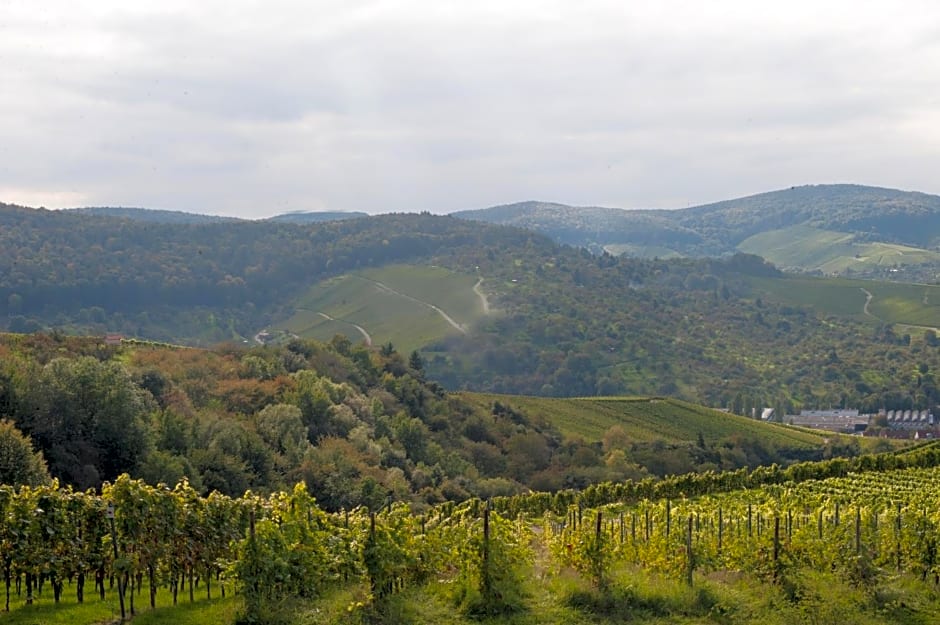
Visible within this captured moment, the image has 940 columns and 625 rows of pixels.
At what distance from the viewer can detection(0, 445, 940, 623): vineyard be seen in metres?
18.4

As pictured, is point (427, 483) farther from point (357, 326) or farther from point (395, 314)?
point (395, 314)

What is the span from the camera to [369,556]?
18.3m

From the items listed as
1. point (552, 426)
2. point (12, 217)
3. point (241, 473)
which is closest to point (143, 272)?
point (12, 217)

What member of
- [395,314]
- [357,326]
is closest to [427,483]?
[357,326]

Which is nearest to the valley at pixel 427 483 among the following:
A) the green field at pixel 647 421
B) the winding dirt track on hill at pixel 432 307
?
the green field at pixel 647 421

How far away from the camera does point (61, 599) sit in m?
19.2

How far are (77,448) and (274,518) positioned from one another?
26295 millimetres

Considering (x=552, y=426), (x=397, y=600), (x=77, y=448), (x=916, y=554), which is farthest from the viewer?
(x=552, y=426)

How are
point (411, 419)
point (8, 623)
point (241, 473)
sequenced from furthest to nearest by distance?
point (411, 419) < point (241, 473) < point (8, 623)

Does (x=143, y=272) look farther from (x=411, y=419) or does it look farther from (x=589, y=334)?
(x=411, y=419)

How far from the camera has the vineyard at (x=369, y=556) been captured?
18359mm

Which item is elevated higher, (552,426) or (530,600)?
(530,600)

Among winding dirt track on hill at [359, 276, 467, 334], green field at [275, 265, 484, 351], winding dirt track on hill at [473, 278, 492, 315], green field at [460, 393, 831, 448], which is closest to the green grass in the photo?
green field at [460, 393, 831, 448]

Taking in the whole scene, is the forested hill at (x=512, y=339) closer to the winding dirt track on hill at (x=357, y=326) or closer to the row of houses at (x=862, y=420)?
the winding dirt track on hill at (x=357, y=326)
